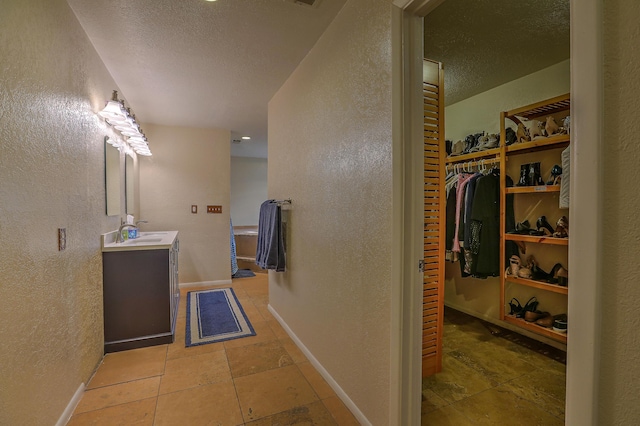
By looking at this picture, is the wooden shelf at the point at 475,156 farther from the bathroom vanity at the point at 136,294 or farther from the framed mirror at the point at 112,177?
the framed mirror at the point at 112,177

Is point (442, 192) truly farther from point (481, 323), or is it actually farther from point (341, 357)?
point (481, 323)

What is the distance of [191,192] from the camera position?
4430mm

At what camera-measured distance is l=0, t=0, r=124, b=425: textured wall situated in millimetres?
1193

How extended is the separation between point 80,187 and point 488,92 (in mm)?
3627

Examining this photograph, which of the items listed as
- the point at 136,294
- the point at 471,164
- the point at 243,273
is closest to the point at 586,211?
the point at 471,164

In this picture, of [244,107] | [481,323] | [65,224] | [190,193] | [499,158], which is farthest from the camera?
[190,193]

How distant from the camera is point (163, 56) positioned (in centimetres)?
231

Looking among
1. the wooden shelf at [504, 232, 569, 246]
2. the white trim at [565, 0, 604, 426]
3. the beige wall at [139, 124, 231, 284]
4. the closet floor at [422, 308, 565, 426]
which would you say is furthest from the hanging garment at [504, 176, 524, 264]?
the beige wall at [139, 124, 231, 284]

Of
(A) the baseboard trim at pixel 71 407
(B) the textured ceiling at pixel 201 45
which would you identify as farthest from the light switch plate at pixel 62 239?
(B) the textured ceiling at pixel 201 45

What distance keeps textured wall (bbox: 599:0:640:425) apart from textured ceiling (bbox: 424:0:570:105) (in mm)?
1244

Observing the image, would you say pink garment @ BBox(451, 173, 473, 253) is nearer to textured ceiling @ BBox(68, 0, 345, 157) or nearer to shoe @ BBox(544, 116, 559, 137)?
shoe @ BBox(544, 116, 559, 137)

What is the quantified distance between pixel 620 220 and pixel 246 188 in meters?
6.74

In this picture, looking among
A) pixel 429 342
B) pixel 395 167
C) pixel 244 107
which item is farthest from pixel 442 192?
pixel 244 107

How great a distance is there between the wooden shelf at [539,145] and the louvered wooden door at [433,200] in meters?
1.02
